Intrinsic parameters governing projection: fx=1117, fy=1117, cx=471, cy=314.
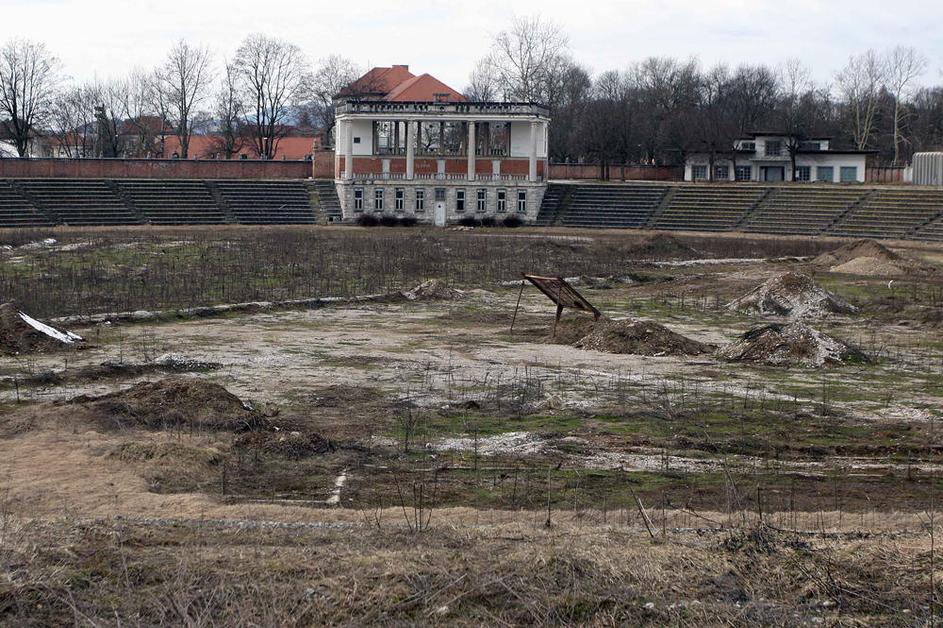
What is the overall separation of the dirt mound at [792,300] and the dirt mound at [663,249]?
16407 mm

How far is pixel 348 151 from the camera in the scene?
68812 mm

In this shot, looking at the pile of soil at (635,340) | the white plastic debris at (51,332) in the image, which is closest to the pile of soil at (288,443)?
the white plastic debris at (51,332)

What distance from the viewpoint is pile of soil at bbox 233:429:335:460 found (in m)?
14.9

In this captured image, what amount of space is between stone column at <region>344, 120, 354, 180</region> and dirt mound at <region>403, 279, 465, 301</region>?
36.0 meters

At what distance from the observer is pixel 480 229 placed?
6419 cm

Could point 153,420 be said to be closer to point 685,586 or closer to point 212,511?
point 212,511

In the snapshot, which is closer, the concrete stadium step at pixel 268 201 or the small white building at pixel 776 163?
the concrete stadium step at pixel 268 201

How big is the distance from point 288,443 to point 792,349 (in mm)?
11809

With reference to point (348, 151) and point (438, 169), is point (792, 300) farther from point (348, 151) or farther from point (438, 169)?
point (348, 151)

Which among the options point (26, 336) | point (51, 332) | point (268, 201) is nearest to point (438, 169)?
point (268, 201)

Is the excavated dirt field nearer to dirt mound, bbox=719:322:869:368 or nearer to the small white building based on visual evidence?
dirt mound, bbox=719:322:869:368

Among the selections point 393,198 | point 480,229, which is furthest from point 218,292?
point 393,198

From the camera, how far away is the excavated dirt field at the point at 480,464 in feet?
31.2

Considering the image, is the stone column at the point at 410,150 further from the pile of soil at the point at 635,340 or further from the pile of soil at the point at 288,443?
the pile of soil at the point at 288,443
